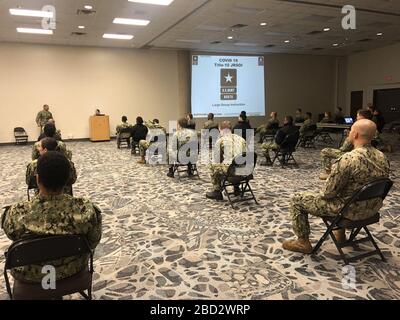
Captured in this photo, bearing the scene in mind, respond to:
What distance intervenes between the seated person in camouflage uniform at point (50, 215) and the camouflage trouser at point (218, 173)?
10.5ft

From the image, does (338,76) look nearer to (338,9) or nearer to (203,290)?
(338,9)

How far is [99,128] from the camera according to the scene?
44.8 feet

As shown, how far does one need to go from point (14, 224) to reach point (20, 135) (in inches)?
489

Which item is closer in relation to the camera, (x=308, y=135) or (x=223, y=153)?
(x=223, y=153)

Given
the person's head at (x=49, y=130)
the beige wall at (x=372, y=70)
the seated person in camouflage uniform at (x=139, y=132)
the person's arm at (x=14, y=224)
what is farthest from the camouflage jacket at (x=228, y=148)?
the beige wall at (x=372, y=70)

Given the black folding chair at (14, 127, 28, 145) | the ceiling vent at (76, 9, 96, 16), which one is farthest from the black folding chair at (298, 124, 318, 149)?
the black folding chair at (14, 127, 28, 145)

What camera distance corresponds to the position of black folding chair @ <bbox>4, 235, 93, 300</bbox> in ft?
5.75

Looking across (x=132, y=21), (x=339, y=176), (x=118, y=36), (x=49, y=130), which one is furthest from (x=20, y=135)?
(x=339, y=176)

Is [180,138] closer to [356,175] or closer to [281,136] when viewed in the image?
[281,136]

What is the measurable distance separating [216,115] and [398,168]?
9.12m

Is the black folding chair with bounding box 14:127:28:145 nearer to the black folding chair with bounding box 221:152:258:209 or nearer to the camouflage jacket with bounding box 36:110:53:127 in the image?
the camouflage jacket with bounding box 36:110:53:127
